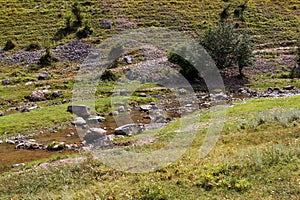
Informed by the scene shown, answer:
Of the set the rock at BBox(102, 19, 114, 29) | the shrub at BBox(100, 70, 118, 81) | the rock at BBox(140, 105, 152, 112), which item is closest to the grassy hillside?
the rock at BBox(102, 19, 114, 29)

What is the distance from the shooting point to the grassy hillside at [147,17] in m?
71.9

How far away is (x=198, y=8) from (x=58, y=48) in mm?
34694

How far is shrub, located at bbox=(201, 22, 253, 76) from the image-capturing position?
52.2 m

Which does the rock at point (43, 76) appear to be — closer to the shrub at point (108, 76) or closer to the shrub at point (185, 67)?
the shrub at point (108, 76)

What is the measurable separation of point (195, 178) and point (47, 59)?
48.7m

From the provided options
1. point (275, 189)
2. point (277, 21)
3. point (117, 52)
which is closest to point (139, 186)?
point (275, 189)

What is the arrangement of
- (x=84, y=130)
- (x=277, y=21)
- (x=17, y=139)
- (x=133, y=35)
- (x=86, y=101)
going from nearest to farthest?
(x=17, y=139)
(x=84, y=130)
(x=86, y=101)
(x=133, y=35)
(x=277, y=21)

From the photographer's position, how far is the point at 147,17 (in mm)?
78750

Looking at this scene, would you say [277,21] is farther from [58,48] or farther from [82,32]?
[58,48]

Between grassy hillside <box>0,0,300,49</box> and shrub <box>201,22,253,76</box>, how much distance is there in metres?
16.2

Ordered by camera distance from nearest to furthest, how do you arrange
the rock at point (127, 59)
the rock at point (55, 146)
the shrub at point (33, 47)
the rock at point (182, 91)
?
1. the rock at point (55, 146)
2. the rock at point (182, 91)
3. the rock at point (127, 59)
4. the shrub at point (33, 47)

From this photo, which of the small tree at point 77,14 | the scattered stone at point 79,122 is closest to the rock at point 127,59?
the small tree at point 77,14

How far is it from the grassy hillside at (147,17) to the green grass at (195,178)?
168 ft

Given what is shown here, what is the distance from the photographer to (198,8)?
84188 millimetres
